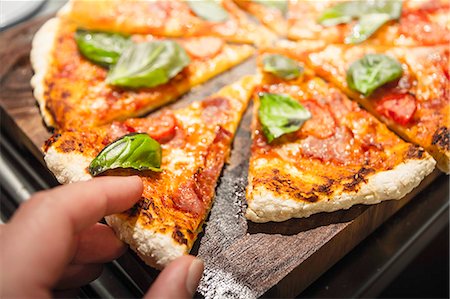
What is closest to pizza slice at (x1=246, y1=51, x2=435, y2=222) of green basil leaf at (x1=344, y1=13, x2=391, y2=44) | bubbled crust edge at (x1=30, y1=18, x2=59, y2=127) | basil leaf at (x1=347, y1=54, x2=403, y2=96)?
basil leaf at (x1=347, y1=54, x2=403, y2=96)

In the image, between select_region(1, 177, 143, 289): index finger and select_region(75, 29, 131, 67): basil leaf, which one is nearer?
select_region(1, 177, 143, 289): index finger

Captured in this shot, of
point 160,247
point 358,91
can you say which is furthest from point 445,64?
point 160,247

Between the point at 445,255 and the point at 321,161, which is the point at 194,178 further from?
the point at 445,255

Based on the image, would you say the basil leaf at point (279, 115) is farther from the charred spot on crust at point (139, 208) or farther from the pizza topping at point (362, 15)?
the pizza topping at point (362, 15)

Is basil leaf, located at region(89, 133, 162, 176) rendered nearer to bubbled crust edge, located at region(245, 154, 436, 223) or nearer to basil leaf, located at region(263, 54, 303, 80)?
bubbled crust edge, located at region(245, 154, 436, 223)

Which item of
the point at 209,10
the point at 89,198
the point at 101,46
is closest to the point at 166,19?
the point at 209,10
